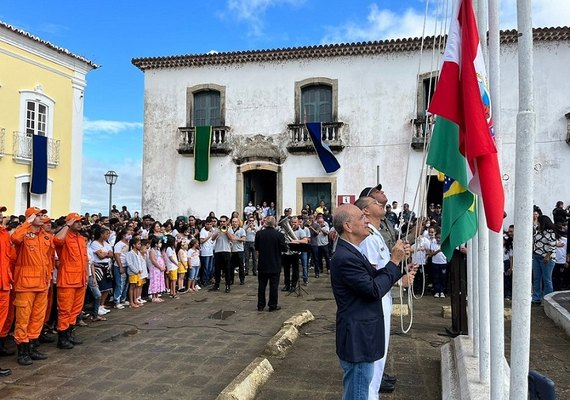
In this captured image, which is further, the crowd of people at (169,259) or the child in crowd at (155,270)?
the child in crowd at (155,270)

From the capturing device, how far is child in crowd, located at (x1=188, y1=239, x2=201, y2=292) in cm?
1129

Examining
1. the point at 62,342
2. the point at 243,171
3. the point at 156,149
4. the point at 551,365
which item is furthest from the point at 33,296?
the point at 156,149

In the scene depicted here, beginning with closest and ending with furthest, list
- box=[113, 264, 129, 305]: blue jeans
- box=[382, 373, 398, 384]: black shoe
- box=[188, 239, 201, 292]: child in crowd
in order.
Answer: box=[382, 373, 398, 384]: black shoe, box=[113, 264, 129, 305]: blue jeans, box=[188, 239, 201, 292]: child in crowd

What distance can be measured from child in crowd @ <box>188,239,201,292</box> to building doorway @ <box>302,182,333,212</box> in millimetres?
7890

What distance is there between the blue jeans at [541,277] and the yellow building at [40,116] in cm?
1771

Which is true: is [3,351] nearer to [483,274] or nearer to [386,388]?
[386,388]

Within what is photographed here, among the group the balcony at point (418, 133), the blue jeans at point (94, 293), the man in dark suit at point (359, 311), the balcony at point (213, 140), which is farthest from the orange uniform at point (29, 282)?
the balcony at point (418, 133)

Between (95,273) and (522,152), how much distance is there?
24.9 feet

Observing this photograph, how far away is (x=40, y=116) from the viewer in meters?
19.5

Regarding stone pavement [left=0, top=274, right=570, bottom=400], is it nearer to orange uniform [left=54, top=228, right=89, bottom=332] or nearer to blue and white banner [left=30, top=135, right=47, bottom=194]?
orange uniform [left=54, top=228, right=89, bottom=332]

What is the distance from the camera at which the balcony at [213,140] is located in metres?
19.2

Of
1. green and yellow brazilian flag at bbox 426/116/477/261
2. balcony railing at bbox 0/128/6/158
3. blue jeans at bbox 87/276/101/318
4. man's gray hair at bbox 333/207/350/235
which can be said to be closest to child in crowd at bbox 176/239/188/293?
blue jeans at bbox 87/276/101/318

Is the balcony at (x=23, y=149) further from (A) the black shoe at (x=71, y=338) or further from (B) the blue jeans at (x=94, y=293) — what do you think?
(A) the black shoe at (x=71, y=338)

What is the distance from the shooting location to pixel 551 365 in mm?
5676
